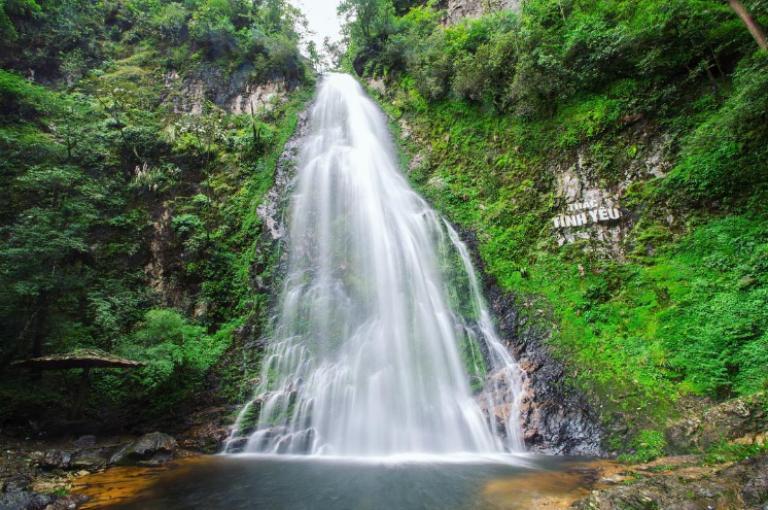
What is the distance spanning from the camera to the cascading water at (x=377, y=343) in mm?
8242

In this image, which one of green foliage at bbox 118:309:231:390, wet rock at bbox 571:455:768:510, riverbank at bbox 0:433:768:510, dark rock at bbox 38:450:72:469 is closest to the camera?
wet rock at bbox 571:455:768:510

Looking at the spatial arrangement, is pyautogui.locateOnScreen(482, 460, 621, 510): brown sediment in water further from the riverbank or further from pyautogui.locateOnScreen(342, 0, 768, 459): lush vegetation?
pyautogui.locateOnScreen(342, 0, 768, 459): lush vegetation

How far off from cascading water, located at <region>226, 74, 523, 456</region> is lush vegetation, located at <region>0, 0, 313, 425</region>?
5.17 feet

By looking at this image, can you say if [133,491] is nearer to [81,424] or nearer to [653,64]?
[81,424]

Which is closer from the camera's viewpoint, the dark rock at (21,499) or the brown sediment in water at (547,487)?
the brown sediment in water at (547,487)

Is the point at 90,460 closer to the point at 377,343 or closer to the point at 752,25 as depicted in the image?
the point at 377,343

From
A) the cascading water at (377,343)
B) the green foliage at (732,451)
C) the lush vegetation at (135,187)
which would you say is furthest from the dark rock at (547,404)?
the lush vegetation at (135,187)

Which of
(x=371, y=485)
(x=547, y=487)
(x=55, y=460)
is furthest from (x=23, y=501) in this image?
(x=547, y=487)

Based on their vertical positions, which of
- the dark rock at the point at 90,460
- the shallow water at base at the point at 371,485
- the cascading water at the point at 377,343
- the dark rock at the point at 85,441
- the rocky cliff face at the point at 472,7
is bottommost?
the shallow water at base at the point at 371,485

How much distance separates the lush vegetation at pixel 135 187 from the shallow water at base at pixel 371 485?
3.28 metres

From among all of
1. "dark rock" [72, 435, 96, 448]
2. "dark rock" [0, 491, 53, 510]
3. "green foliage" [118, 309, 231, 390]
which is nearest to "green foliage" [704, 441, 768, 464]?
"dark rock" [0, 491, 53, 510]

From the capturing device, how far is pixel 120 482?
6328mm

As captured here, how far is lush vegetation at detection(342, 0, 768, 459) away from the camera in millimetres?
6586

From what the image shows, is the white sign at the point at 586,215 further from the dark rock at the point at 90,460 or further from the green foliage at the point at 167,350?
the dark rock at the point at 90,460
